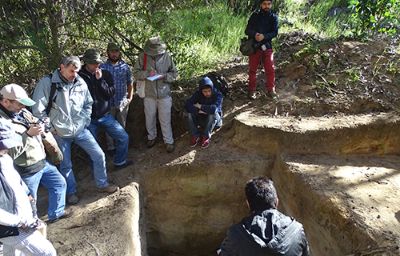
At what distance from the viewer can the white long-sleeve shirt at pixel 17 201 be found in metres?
3.16

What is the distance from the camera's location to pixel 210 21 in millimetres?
9742

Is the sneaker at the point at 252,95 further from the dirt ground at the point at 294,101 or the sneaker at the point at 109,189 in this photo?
the sneaker at the point at 109,189

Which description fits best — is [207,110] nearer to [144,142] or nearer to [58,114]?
[144,142]

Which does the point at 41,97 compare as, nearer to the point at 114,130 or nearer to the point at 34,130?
the point at 34,130

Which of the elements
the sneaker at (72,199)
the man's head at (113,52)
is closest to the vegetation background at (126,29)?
the man's head at (113,52)

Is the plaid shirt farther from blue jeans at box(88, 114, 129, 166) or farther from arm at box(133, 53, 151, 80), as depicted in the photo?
blue jeans at box(88, 114, 129, 166)

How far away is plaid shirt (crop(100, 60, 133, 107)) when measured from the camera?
555 centimetres

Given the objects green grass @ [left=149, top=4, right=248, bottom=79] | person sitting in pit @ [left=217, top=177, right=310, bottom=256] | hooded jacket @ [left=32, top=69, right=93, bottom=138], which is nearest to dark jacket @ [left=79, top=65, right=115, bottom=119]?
hooded jacket @ [left=32, top=69, right=93, bottom=138]

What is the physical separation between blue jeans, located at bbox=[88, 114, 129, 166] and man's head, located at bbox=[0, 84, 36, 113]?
5.55 ft

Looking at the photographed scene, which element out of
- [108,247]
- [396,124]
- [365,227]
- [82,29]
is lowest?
[108,247]

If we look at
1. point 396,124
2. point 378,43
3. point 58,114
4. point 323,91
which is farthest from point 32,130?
point 378,43

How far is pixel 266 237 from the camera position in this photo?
2.85m

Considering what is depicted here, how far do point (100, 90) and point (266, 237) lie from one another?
3262 millimetres

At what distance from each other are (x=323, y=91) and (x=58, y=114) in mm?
4309
